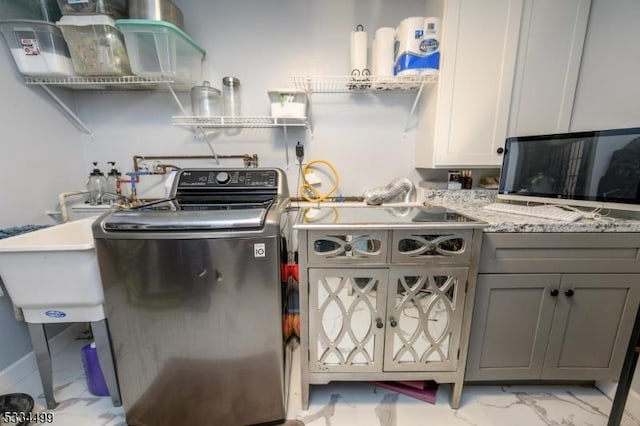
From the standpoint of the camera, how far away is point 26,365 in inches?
56.8

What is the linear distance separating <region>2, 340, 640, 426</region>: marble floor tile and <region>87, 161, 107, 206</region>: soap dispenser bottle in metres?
1.09

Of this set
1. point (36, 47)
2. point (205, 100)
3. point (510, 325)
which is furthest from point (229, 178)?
point (510, 325)

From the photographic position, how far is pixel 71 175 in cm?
174

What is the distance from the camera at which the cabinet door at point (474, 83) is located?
141 cm

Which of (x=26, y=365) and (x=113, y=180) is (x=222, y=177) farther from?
(x=26, y=365)

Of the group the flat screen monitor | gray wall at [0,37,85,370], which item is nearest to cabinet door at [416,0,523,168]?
the flat screen monitor

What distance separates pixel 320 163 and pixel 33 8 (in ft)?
5.96

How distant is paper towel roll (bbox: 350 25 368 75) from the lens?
1541 mm

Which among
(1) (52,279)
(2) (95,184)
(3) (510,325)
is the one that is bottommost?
(3) (510,325)

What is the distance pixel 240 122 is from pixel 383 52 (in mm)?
996

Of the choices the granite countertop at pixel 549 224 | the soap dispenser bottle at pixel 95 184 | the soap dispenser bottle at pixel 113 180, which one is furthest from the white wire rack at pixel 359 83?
the soap dispenser bottle at pixel 95 184

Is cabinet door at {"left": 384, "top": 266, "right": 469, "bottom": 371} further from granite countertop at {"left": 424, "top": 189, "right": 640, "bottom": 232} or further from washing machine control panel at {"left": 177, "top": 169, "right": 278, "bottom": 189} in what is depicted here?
washing machine control panel at {"left": 177, "top": 169, "right": 278, "bottom": 189}

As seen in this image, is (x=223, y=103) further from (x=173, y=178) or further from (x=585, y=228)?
(x=585, y=228)

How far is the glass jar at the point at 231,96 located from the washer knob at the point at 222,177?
48cm
